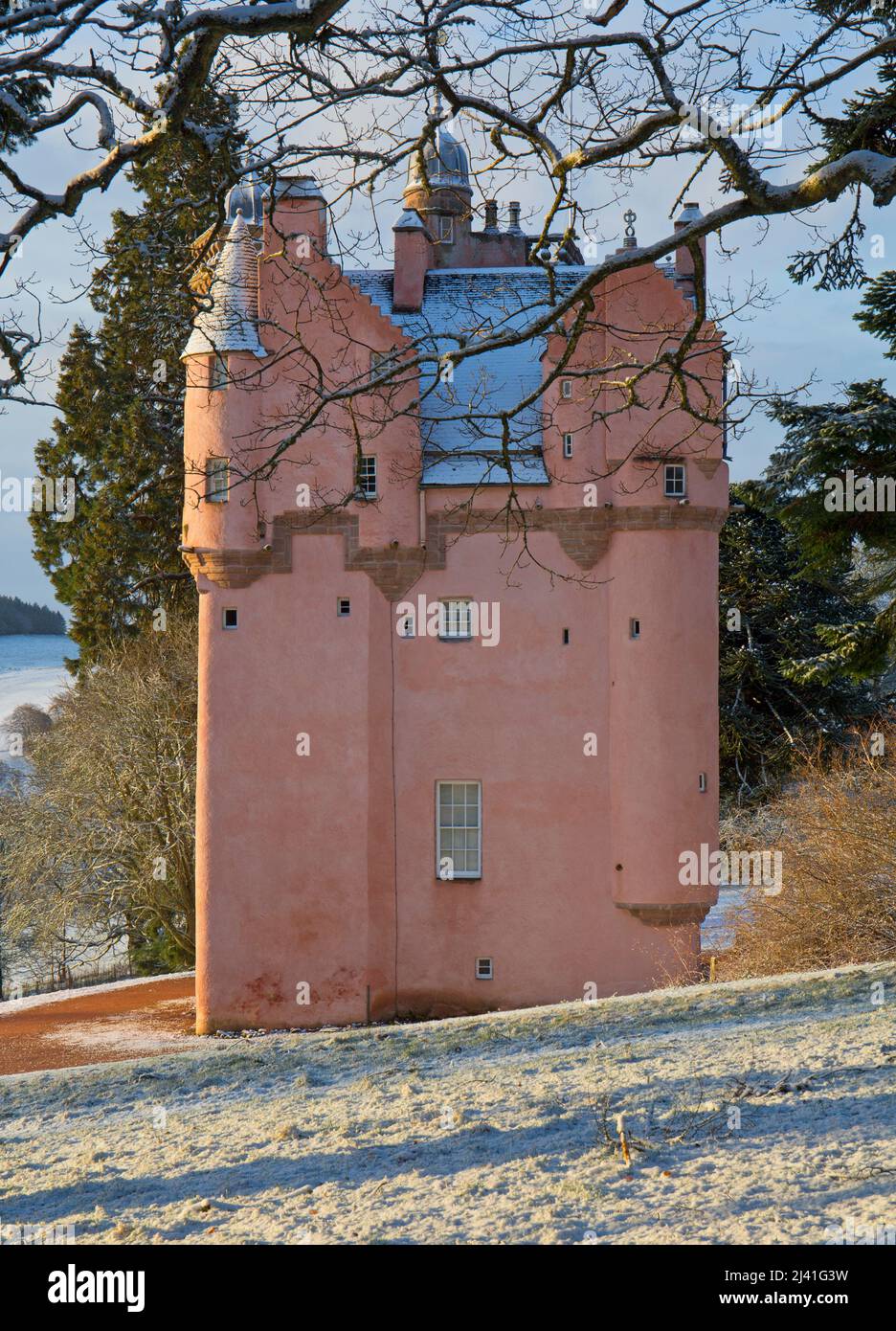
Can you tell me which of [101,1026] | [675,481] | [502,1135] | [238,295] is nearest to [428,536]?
[675,481]

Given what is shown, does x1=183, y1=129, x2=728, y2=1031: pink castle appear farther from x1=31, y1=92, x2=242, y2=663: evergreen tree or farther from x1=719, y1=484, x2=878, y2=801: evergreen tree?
x1=719, y1=484, x2=878, y2=801: evergreen tree

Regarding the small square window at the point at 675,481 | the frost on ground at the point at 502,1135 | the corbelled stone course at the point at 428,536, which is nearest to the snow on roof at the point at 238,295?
the corbelled stone course at the point at 428,536

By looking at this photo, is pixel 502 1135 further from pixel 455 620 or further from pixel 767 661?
pixel 767 661

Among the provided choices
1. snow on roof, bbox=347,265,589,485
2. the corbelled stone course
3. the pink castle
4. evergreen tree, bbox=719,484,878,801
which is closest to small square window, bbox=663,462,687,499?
the pink castle

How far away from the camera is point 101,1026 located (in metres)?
24.2

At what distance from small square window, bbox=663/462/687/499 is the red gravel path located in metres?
12.2

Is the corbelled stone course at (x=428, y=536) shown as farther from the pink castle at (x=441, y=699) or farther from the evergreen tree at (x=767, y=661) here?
the evergreen tree at (x=767, y=661)

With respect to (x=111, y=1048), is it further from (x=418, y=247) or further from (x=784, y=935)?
(x=418, y=247)

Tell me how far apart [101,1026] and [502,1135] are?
1797cm

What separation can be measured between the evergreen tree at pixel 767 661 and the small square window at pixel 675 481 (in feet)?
44.0

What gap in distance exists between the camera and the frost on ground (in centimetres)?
656

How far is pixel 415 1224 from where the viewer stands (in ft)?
21.5
